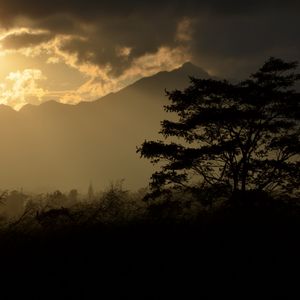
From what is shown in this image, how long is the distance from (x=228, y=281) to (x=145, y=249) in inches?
82.2

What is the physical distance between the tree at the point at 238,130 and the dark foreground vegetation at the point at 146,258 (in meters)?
8.53

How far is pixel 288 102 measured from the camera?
2152 centimetres

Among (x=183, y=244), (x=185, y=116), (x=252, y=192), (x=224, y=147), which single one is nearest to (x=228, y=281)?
(x=183, y=244)

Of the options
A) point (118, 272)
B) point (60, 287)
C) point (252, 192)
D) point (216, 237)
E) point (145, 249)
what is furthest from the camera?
point (252, 192)

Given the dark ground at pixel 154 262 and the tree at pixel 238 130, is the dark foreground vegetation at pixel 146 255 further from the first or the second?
the tree at pixel 238 130

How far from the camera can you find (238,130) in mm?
22172

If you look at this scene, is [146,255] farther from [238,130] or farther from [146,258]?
[238,130]

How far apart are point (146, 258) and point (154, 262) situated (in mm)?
241

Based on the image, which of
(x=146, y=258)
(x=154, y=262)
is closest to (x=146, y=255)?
(x=146, y=258)

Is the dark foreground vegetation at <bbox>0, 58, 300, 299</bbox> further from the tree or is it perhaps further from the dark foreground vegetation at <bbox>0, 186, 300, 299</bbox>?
the tree

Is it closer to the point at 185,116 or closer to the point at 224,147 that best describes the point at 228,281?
the point at 224,147

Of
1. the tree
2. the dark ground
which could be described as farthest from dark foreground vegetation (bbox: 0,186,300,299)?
the tree

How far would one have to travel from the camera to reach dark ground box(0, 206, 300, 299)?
26.7 ft

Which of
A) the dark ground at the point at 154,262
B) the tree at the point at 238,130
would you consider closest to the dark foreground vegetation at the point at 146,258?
the dark ground at the point at 154,262
